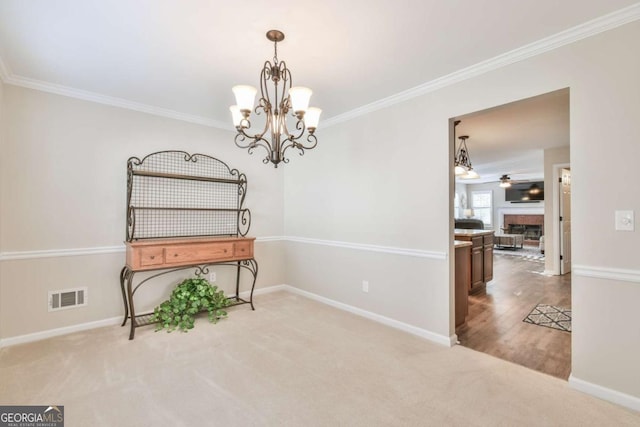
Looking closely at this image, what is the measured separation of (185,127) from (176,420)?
3109mm

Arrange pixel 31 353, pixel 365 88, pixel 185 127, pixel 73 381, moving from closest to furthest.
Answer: pixel 73 381
pixel 31 353
pixel 365 88
pixel 185 127

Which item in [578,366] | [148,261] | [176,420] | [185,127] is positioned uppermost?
[185,127]

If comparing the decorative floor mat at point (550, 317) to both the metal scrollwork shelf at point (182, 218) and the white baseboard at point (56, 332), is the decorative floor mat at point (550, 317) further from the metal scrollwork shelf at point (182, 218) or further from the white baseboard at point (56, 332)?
the white baseboard at point (56, 332)

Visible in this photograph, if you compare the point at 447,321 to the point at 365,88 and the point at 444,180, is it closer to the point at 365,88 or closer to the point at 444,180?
the point at 444,180

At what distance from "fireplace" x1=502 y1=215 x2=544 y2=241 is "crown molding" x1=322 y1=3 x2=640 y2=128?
10025 mm

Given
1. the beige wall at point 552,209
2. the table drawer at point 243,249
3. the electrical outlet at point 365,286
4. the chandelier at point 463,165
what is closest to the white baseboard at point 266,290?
the table drawer at point 243,249

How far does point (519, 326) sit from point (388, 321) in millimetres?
1413

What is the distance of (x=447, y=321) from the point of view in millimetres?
2668

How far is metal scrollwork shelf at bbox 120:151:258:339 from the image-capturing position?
119 inches

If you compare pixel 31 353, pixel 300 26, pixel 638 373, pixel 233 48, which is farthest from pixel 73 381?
pixel 638 373

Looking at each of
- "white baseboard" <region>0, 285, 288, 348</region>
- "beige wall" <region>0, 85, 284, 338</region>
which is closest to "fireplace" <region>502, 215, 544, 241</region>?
"beige wall" <region>0, 85, 284, 338</region>

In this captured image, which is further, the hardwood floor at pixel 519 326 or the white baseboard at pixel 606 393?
the hardwood floor at pixel 519 326

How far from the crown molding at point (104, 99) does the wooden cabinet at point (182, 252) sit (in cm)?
149

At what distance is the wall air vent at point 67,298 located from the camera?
2.84m
